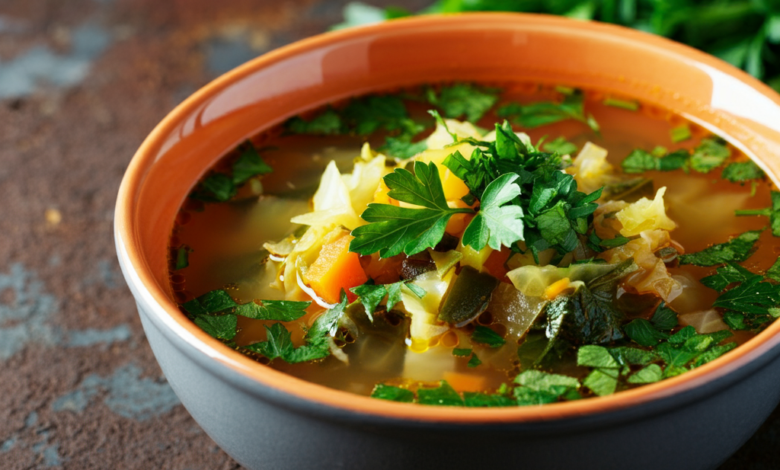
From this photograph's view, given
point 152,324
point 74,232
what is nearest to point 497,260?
point 152,324

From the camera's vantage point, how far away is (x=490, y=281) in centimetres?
187

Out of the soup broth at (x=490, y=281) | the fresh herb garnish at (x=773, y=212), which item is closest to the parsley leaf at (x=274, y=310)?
the soup broth at (x=490, y=281)

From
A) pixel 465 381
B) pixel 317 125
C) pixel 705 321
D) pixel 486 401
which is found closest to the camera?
pixel 486 401

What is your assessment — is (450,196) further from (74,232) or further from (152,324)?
(74,232)

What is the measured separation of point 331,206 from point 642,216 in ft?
2.51

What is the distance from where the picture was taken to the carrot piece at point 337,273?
1.92 m

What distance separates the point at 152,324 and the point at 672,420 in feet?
3.34

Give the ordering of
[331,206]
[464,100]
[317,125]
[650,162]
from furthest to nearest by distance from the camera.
→ [464,100], [317,125], [650,162], [331,206]

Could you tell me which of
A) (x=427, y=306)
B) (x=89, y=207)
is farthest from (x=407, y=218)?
(x=89, y=207)

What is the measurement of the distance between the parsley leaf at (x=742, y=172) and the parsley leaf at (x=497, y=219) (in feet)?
2.80

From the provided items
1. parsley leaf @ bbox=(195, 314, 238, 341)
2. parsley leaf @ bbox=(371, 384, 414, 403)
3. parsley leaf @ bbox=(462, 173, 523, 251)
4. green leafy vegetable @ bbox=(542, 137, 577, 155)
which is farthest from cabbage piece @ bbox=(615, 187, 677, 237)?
parsley leaf @ bbox=(195, 314, 238, 341)

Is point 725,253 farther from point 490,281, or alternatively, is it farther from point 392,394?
point 392,394

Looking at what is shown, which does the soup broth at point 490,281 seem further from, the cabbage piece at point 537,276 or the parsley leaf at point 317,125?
the parsley leaf at point 317,125

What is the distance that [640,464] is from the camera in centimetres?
155
